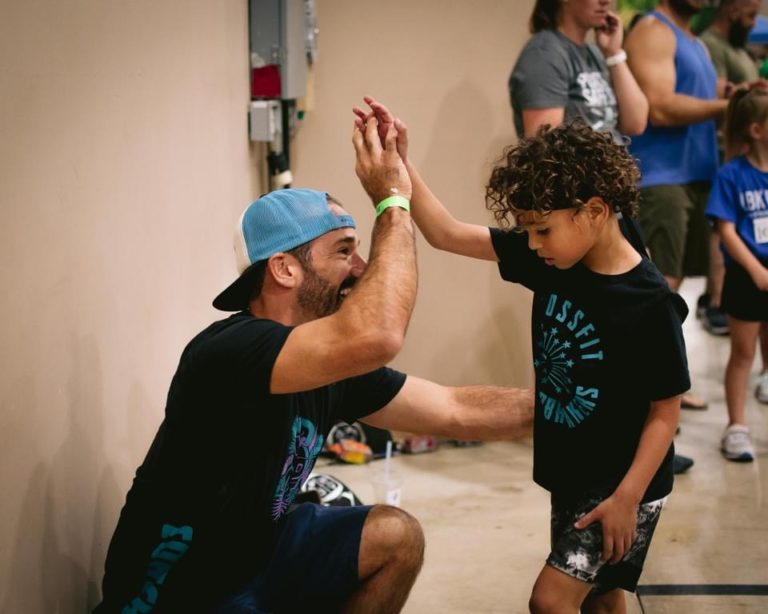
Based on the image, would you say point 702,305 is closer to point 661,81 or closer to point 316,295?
point 661,81

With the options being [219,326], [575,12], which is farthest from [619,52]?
[219,326]

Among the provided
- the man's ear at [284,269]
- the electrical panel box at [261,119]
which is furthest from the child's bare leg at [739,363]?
the man's ear at [284,269]

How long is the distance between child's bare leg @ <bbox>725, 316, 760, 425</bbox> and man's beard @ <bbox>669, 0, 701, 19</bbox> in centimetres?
124

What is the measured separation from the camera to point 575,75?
3510 millimetres

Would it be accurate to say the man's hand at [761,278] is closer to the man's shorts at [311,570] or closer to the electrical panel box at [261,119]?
the electrical panel box at [261,119]

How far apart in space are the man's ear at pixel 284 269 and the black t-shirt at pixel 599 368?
1.73 ft

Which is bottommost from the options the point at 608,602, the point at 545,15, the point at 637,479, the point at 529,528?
the point at 529,528

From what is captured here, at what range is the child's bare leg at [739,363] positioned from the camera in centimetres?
378

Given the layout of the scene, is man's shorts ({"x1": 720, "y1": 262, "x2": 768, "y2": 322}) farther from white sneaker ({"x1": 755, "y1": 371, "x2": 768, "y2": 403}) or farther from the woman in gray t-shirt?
white sneaker ({"x1": 755, "y1": 371, "x2": 768, "y2": 403})

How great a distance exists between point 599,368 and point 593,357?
25mm

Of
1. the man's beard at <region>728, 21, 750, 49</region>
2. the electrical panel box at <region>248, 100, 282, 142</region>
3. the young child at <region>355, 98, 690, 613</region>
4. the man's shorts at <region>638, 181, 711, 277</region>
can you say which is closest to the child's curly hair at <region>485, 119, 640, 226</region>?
the young child at <region>355, 98, 690, 613</region>

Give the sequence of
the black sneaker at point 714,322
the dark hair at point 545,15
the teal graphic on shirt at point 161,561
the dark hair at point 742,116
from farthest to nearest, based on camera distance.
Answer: the black sneaker at point 714,322 < the dark hair at point 742,116 < the dark hair at point 545,15 < the teal graphic on shirt at point 161,561

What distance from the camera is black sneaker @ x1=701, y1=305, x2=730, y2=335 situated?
18.4 feet

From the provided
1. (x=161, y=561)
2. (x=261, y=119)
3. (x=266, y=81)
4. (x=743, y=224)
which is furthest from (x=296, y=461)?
(x=743, y=224)
